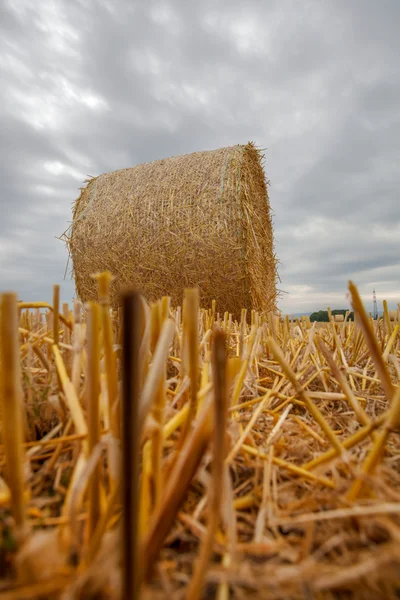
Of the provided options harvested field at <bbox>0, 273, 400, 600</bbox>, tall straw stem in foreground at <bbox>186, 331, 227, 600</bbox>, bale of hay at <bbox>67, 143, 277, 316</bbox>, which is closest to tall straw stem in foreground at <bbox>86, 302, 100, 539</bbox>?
harvested field at <bbox>0, 273, 400, 600</bbox>

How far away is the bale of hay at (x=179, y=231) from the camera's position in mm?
3523

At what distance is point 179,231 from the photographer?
11.7 feet

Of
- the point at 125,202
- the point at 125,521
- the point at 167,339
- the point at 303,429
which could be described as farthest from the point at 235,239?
the point at 125,521

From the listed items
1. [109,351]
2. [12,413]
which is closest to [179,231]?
[109,351]

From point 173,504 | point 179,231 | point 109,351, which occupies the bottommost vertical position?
point 173,504

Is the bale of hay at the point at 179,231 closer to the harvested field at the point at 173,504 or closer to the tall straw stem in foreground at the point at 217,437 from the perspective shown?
the harvested field at the point at 173,504

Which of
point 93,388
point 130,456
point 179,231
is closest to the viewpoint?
point 130,456

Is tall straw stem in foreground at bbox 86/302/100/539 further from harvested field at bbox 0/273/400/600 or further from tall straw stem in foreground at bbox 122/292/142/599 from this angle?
tall straw stem in foreground at bbox 122/292/142/599

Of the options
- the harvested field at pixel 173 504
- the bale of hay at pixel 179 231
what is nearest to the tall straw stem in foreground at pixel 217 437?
the harvested field at pixel 173 504

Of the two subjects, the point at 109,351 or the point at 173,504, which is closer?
the point at 173,504

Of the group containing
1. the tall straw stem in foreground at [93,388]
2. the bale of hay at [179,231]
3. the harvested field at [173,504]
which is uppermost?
the bale of hay at [179,231]

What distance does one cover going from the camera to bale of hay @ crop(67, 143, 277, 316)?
3.52 metres

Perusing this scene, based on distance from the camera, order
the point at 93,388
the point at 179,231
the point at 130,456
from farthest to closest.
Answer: the point at 179,231
the point at 93,388
the point at 130,456

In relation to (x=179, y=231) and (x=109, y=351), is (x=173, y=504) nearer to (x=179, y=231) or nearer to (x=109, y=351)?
(x=109, y=351)
